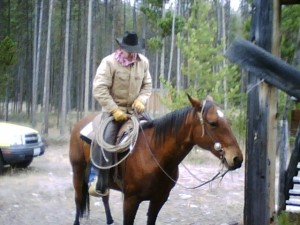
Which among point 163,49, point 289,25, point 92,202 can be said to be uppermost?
point 289,25

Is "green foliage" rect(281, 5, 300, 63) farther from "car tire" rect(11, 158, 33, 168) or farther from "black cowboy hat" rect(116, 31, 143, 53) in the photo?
"car tire" rect(11, 158, 33, 168)

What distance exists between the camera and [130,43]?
5.11 m

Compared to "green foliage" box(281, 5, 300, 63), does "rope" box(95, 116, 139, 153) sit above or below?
below

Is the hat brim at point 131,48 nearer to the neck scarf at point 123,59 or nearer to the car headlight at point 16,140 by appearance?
the neck scarf at point 123,59

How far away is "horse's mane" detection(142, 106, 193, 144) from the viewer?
4.55m

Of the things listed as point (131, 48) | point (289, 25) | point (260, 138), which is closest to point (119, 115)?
point (131, 48)

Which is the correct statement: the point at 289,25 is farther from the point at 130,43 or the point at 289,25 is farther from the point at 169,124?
the point at 169,124

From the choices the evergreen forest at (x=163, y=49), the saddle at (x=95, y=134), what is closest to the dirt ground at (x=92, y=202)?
the evergreen forest at (x=163, y=49)

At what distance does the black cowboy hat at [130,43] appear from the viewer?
16.6 ft

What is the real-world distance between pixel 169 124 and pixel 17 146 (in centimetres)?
678

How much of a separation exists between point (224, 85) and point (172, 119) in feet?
33.2

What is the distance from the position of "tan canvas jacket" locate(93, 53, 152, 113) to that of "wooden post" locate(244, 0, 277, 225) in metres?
Answer: 2.52

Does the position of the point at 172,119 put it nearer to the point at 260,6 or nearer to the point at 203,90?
the point at 260,6

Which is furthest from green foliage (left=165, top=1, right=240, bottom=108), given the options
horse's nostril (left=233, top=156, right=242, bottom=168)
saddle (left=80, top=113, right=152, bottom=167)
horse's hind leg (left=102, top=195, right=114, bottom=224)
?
horse's nostril (left=233, top=156, right=242, bottom=168)
